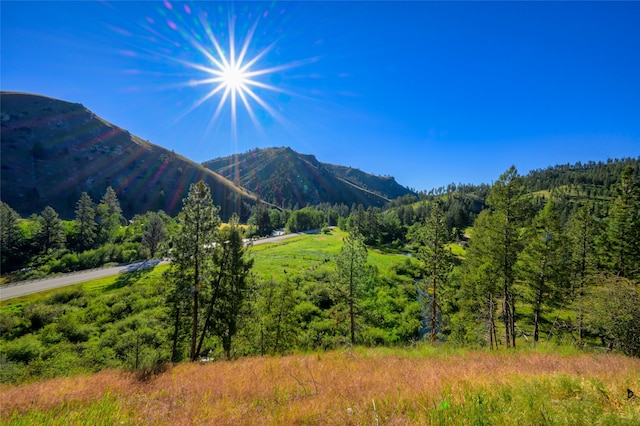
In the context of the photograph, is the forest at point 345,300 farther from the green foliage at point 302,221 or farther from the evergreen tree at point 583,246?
the green foliage at point 302,221

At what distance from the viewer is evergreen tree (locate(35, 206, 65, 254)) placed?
62812 millimetres

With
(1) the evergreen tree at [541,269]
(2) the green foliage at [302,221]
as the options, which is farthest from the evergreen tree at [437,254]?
(2) the green foliage at [302,221]

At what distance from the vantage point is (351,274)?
24.1 m

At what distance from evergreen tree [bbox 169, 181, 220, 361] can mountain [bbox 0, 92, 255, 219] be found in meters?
152

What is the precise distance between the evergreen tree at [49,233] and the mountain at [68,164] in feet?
303

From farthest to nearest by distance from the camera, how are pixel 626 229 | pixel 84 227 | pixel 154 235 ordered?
pixel 84 227 → pixel 154 235 → pixel 626 229

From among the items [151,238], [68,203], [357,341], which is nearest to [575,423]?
[357,341]

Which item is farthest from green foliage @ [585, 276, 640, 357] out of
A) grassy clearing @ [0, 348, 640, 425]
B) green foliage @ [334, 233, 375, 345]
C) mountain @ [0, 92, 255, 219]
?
mountain @ [0, 92, 255, 219]

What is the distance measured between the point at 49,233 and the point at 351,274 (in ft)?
275

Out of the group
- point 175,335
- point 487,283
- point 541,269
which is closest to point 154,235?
point 175,335

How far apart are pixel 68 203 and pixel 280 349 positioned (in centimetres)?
18103

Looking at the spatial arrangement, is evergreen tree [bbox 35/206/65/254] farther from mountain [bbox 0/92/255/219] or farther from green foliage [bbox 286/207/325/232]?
green foliage [bbox 286/207/325/232]

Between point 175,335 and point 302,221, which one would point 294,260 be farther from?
point 302,221

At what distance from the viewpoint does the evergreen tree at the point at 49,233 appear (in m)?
62.8
